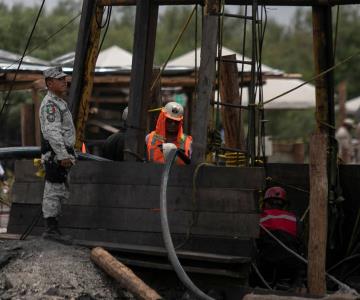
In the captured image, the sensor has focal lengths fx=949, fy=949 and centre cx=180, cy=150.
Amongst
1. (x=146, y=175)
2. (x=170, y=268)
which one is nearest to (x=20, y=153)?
(x=146, y=175)

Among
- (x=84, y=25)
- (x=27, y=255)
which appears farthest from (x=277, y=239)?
(x=84, y=25)

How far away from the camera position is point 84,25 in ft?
38.3

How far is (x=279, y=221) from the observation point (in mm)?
10211

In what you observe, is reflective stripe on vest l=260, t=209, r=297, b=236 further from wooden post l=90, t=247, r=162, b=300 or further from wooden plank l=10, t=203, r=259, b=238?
wooden post l=90, t=247, r=162, b=300

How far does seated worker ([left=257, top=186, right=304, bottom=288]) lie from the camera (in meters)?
10.0

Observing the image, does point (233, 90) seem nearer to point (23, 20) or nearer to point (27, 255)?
point (27, 255)

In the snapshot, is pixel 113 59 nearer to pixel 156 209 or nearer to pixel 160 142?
pixel 160 142

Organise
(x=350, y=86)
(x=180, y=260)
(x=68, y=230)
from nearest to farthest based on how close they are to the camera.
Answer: (x=180, y=260)
(x=68, y=230)
(x=350, y=86)

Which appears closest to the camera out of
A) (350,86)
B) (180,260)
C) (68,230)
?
(180,260)

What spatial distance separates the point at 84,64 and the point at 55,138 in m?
2.07

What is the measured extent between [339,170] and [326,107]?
88 centimetres

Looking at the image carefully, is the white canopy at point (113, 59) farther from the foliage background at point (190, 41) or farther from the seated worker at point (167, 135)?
the seated worker at point (167, 135)

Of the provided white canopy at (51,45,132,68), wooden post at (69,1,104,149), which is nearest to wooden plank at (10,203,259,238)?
wooden post at (69,1,104,149)

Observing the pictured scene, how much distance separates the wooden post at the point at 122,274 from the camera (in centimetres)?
877
